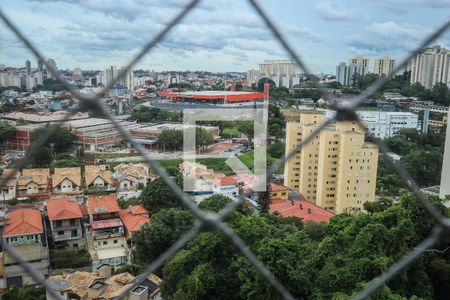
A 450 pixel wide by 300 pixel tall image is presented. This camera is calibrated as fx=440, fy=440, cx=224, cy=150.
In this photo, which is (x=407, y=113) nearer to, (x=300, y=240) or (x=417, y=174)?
(x=417, y=174)

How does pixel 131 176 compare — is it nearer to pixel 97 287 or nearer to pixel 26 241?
pixel 26 241

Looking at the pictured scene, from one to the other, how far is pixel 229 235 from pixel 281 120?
725 cm

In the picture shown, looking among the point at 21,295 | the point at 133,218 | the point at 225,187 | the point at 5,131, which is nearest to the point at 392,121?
the point at 225,187

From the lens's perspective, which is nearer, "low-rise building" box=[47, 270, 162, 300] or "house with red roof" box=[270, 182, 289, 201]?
"low-rise building" box=[47, 270, 162, 300]

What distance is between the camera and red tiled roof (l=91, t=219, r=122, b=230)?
4.06 metres

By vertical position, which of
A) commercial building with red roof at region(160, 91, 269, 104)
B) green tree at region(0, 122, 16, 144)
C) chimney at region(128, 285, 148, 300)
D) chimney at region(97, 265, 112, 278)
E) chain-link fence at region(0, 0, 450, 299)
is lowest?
chimney at region(97, 265, 112, 278)

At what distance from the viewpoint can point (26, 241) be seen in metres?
3.64

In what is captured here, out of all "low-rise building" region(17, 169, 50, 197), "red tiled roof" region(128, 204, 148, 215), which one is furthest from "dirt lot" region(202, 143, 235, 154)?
"red tiled roof" region(128, 204, 148, 215)

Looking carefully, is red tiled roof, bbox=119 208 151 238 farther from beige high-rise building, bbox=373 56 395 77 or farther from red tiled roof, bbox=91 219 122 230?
beige high-rise building, bbox=373 56 395 77

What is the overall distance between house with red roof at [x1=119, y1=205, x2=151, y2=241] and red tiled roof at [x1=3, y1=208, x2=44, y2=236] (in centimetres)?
74

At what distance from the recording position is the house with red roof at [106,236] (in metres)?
3.70

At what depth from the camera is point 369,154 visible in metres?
4.75

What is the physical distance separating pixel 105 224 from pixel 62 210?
1.39 ft

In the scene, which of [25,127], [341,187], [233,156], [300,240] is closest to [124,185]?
[25,127]
